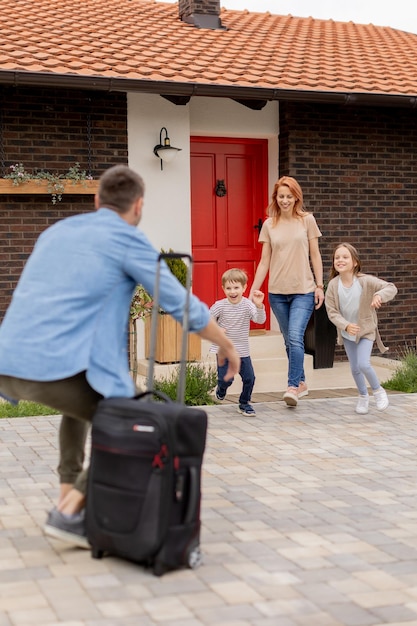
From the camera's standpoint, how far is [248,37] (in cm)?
1366

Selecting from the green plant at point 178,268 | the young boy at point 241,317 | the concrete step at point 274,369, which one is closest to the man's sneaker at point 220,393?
the young boy at point 241,317

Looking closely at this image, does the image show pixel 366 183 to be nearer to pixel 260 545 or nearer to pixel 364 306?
pixel 364 306

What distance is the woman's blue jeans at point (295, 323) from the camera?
8.45 m

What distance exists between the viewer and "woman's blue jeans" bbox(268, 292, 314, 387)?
A: 8445mm

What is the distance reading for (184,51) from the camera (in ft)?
39.9

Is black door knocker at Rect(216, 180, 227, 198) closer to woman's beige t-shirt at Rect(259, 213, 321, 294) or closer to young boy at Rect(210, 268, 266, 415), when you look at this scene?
woman's beige t-shirt at Rect(259, 213, 321, 294)

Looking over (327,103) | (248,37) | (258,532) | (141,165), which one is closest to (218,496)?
(258,532)

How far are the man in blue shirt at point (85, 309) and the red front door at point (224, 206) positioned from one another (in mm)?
7447

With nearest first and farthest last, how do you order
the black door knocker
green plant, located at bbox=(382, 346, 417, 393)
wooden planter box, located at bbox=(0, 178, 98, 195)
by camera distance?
green plant, located at bbox=(382, 346, 417, 393)
wooden planter box, located at bbox=(0, 178, 98, 195)
the black door knocker

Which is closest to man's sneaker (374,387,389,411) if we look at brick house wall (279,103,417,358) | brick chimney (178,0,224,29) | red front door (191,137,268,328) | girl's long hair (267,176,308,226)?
girl's long hair (267,176,308,226)

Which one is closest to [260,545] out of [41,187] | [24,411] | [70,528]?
[70,528]

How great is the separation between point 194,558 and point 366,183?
884 cm

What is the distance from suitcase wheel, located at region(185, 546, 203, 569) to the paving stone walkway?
0.12 feet

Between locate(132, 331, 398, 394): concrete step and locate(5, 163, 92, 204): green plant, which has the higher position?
locate(5, 163, 92, 204): green plant
